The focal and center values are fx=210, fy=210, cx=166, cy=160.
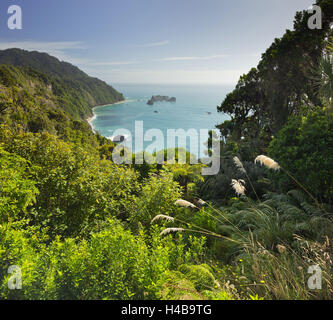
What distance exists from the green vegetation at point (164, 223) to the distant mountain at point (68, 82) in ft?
146

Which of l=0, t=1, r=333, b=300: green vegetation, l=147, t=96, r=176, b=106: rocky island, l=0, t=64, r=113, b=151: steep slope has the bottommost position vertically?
l=0, t=1, r=333, b=300: green vegetation

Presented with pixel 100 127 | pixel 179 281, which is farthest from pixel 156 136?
pixel 179 281

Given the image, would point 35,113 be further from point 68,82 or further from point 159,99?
point 159,99

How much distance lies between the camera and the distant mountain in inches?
1876

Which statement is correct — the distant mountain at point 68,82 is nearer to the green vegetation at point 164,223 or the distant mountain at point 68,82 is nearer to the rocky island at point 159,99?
the rocky island at point 159,99

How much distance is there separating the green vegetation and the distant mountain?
146 ft

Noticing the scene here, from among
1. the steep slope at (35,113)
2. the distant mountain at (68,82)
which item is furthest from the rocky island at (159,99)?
the steep slope at (35,113)

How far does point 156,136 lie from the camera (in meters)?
53.8

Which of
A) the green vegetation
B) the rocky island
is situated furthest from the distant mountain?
the green vegetation

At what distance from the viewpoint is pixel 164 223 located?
126 inches

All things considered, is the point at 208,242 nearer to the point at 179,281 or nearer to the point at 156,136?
the point at 179,281

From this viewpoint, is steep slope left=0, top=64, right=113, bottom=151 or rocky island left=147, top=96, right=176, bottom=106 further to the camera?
rocky island left=147, top=96, right=176, bottom=106

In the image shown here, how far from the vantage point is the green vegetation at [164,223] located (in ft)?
5.66

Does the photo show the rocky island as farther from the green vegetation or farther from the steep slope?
the green vegetation
